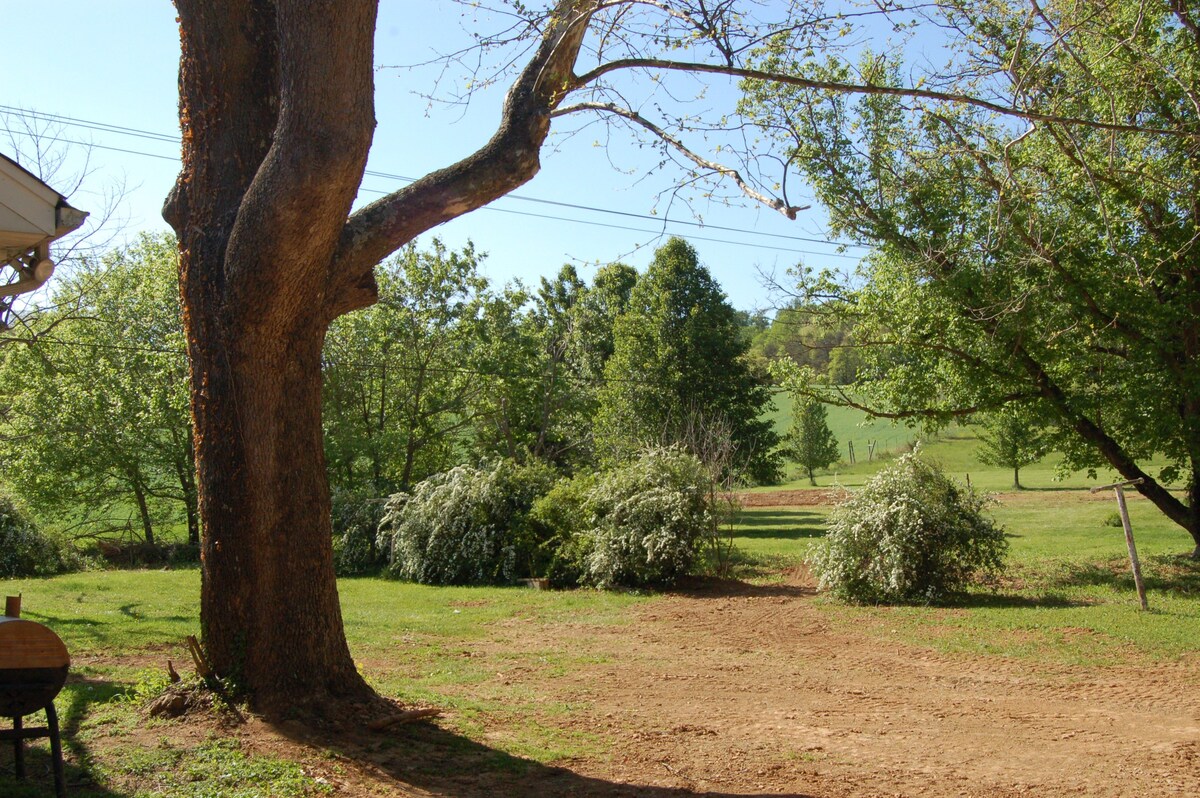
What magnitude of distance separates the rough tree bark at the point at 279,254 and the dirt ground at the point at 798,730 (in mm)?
790

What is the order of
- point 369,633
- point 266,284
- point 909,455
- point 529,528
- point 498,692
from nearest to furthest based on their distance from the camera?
point 266,284 → point 498,692 → point 369,633 → point 909,455 → point 529,528

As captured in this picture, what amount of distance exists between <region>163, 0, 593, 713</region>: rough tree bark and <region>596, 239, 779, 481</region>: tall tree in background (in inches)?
978

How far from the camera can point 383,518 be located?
20812 millimetres

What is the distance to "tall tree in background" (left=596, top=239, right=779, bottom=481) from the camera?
32.3 metres

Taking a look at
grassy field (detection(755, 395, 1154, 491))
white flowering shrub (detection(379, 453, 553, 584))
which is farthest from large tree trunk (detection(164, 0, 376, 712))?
grassy field (detection(755, 395, 1154, 491))

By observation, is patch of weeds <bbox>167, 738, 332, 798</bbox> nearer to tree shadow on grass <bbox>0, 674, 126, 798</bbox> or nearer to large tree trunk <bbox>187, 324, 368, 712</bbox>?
tree shadow on grass <bbox>0, 674, 126, 798</bbox>

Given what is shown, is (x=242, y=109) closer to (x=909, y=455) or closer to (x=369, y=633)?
(x=369, y=633)

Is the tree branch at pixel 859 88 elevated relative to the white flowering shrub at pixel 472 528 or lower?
elevated

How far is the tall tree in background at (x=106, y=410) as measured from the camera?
87.9ft

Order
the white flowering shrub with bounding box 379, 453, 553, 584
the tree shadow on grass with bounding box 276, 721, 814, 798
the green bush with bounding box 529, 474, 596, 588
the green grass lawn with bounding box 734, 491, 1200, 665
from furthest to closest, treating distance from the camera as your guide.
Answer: the white flowering shrub with bounding box 379, 453, 553, 584 < the green bush with bounding box 529, 474, 596, 588 < the green grass lawn with bounding box 734, 491, 1200, 665 < the tree shadow on grass with bounding box 276, 721, 814, 798

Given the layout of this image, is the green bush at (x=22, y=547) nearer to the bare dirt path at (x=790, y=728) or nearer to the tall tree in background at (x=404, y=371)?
the tall tree in background at (x=404, y=371)

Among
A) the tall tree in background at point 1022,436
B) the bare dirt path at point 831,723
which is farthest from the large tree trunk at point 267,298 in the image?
the tall tree in background at point 1022,436

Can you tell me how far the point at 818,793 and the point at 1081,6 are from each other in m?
8.09

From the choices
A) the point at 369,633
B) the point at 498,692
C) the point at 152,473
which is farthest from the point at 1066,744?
the point at 152,473
